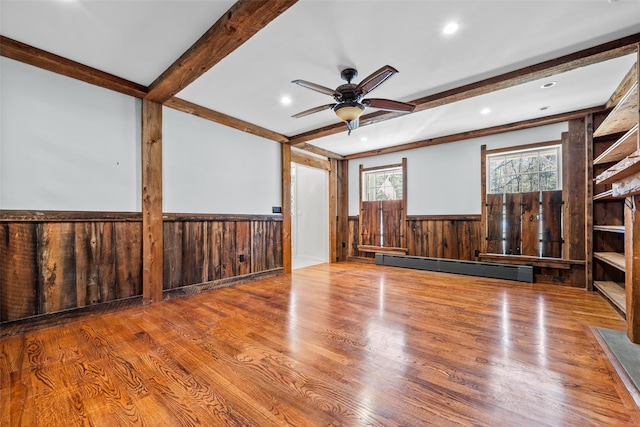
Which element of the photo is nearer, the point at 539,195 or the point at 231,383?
the point at 231,383

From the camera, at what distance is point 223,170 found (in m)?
4.03

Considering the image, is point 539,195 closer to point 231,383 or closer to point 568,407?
point 568,407

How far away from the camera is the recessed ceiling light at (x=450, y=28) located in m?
2.11

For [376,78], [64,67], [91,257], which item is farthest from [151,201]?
[376,78]

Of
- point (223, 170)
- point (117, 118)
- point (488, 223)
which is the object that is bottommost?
point (488, 223)

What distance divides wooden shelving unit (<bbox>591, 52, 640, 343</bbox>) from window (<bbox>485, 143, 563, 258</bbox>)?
1.58 ft

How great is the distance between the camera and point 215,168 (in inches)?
154

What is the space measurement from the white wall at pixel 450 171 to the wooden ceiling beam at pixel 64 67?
469 cm

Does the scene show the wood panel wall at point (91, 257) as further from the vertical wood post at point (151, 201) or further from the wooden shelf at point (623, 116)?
the wooden shelf at point (623, 116)

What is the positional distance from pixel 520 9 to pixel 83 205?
424 centimetres

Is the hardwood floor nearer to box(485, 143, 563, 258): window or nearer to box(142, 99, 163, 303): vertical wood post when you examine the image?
box(142, 99, 163, 303): vertical wood post

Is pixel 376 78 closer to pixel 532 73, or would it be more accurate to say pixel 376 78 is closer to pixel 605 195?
pixel 532 73

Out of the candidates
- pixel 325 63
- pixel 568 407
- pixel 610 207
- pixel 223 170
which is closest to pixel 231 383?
pixel 568 407

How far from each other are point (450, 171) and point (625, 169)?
340 centimetres
